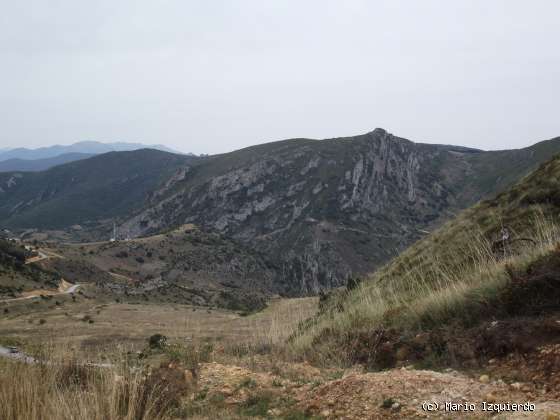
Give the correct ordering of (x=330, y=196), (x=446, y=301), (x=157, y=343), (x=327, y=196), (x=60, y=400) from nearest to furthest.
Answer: (x=60, y=400) < (x=446, y=301) < (x=157, y=343) < (x=330, y=196) < (x=327, y=196)

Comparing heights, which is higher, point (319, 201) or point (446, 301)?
point (446, 301)

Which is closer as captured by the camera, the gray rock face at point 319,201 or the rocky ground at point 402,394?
the rocky ground at point 402,394

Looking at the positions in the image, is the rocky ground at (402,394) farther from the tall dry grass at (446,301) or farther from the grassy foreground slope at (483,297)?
the tall dry grass at (446,301)

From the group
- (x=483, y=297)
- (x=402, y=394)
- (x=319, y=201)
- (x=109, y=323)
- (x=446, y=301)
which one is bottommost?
(x=109, y=323)

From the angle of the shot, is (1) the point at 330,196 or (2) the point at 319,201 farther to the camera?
(1) the point at 330,196

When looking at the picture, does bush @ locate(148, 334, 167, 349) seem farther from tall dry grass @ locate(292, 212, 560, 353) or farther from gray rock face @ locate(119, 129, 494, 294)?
gray rock face @ locate(119, 129, 494, 294)

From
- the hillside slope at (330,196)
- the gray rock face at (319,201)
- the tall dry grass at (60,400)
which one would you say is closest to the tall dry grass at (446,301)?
the tall dry grass at (60,400)

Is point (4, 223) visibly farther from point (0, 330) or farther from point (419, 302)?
point (419, 302)

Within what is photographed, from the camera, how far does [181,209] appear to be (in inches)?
5974

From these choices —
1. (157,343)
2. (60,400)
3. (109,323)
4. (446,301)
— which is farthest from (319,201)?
(60,400)

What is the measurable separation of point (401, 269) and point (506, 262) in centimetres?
888

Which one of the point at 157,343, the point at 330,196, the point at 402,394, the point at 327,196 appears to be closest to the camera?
the point at 402,394

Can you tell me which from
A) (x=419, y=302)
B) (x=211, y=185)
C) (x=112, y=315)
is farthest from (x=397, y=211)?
(x=419, y=302)

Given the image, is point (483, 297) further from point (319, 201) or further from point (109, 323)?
point (319, 201)
